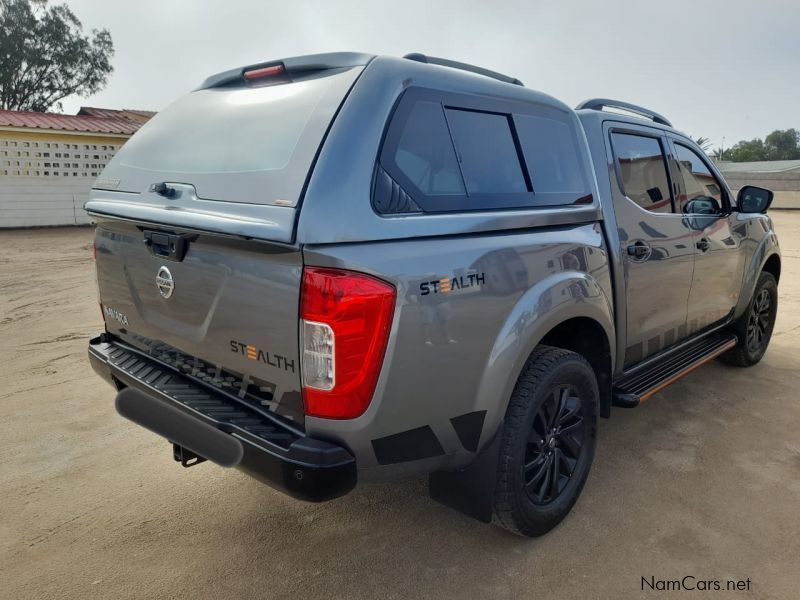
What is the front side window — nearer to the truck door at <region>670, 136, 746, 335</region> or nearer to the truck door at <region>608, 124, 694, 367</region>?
the truck door at <region>670, 136, 746, 335</region>

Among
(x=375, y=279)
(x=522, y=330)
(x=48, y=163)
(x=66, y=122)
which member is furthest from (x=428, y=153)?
(x=66, y=122)

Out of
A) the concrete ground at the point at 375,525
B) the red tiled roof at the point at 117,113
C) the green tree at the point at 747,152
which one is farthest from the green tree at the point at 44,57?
the green tree at the point at 747,152

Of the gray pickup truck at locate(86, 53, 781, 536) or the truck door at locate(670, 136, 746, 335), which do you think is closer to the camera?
the gray pickup truck at locate(86, 53, 781, 536)

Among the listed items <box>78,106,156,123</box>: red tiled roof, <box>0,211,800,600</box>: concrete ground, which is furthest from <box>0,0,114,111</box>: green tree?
<box>0,211,800,600</box>: concrete ground

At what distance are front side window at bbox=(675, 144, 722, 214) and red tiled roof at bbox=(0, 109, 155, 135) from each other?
16123mm

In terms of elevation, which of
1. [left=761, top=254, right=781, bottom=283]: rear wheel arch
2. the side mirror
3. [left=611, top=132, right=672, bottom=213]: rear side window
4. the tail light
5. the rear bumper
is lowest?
the rear bumper

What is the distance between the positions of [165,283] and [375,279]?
961 millimetres

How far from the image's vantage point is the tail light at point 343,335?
1817mm

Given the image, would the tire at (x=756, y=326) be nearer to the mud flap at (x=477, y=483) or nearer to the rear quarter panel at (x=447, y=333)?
the rear quarter panel at (x=447, y=333)

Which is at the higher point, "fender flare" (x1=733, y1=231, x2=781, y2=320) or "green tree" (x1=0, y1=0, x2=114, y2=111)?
"green tree" (x1=0, y1=0, x2=114, y2=111)

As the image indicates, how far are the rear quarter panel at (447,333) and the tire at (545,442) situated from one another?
150 mm

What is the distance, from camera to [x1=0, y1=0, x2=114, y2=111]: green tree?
31.2 metres

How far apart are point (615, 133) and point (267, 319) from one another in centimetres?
225

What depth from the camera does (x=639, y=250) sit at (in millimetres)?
3135
